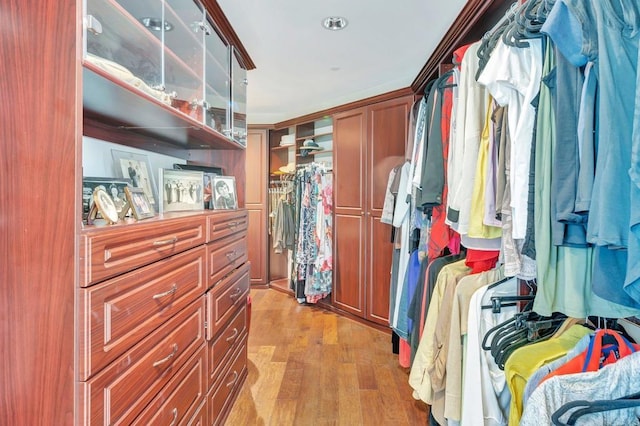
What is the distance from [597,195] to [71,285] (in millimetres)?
1235

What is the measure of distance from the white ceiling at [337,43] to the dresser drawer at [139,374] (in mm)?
1667

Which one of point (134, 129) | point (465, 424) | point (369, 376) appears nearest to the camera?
point (465, 424)

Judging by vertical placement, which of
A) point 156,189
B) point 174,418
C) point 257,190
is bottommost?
point 174,418

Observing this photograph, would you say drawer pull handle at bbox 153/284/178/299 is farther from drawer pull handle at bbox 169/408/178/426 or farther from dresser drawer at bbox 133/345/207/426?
drawer pull handle at bbox 169/408/178/426

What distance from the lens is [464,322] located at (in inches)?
55.3

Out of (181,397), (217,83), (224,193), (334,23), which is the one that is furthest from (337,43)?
(181,397)

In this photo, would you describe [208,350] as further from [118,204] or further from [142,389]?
[118,204]

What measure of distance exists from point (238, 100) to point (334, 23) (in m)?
0.78

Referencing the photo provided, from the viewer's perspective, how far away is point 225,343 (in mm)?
1829

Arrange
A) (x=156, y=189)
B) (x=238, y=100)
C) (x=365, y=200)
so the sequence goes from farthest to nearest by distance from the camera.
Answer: (x=365, y=200) < (x=238, y=100) < (x=156, y=189)

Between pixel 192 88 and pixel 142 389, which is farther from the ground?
pixel 192 88

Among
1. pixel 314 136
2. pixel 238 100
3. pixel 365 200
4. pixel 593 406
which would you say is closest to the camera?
pixel 593 406

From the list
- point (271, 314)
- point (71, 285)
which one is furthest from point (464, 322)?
point (271, 314)

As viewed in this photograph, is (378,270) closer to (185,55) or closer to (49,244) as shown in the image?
(185,55)
